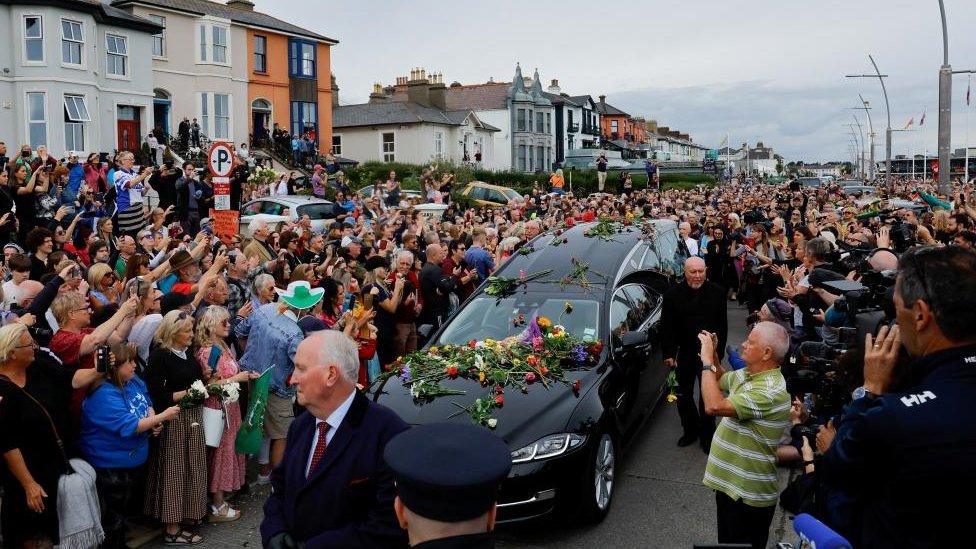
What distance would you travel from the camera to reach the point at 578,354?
696 cm

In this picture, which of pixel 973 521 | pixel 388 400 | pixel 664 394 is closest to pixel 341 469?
pixel 973 521

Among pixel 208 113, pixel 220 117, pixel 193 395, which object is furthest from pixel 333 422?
pixel 220 117

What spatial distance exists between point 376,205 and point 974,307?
1733 centimetres

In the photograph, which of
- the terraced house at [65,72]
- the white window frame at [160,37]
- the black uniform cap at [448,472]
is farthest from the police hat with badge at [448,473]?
the white window frame at [160,37]

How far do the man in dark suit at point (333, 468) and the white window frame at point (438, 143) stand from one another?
50.5 meters

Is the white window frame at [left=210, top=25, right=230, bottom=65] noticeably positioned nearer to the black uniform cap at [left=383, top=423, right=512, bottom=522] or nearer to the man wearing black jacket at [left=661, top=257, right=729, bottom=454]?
the man wearing black jacket at [left=661, top=257, right=729, bottom=454]

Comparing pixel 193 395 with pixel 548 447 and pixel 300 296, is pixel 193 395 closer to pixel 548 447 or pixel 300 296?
pixel 300 296

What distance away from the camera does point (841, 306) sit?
19.1 ft

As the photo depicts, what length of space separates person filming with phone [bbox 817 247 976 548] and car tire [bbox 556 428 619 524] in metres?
3.27

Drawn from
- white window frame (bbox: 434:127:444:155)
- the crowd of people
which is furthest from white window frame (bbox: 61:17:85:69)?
white window frame (bbox: 434:127:444:155)

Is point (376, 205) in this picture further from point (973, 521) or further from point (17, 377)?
point (973, 521)

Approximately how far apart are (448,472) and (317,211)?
1863 centimetres

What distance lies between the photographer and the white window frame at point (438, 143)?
176 ft

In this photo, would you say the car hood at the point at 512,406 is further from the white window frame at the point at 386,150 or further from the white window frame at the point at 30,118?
the white window frame at the point at 386,150
